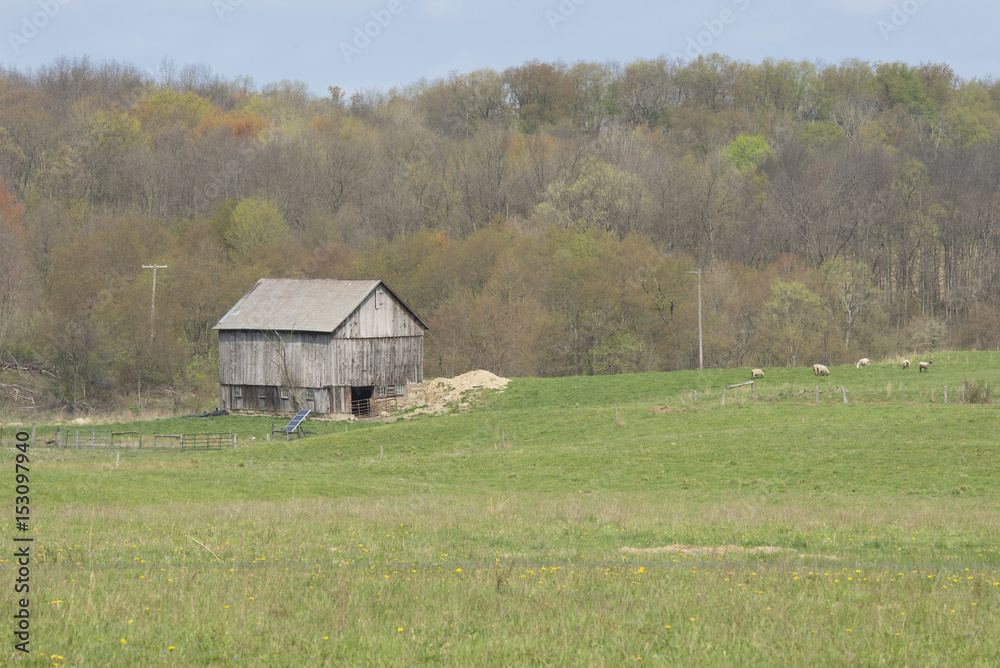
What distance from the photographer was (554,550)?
17.4 meters

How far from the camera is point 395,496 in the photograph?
28.2 m

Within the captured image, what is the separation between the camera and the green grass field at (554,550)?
10.7 metres

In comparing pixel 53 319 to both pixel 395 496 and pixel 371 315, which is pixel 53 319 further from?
pixel 395 496

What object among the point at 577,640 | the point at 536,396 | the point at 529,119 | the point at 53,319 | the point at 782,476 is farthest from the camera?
the point at 529,119

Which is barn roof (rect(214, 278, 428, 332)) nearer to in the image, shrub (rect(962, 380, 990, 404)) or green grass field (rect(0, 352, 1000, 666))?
green grass field (rect(0, 352, 1000, 666))

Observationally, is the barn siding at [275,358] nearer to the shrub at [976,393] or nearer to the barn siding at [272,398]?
the barn siding at [272,398]

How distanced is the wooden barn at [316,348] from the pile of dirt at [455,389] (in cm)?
155

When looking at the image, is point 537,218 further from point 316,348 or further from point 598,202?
point 316,348

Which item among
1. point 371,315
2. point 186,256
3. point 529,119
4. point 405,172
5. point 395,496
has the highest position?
point 529,119

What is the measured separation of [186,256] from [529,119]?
2647 inches

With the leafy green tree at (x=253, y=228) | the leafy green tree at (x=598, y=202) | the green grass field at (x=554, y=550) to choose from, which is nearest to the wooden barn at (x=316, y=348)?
the green grass field at (x=554, y=550)

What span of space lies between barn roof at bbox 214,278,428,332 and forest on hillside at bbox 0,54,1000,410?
13553 millimetres

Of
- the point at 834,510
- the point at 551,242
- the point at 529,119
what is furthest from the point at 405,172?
the point at 834,510

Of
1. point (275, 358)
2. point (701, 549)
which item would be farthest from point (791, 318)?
point (701, 549)
